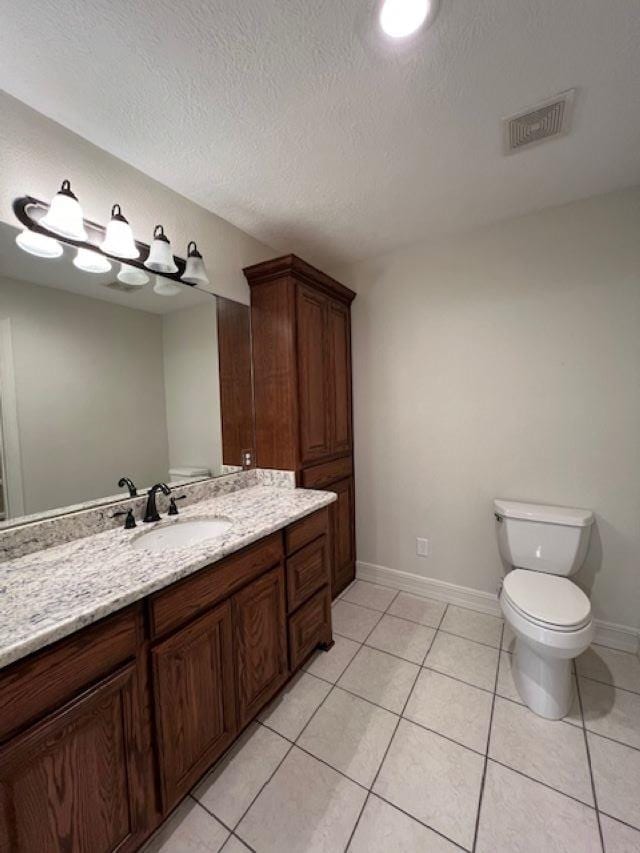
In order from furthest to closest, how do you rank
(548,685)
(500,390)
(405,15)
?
(500,390) → (548,685) → (405,15)

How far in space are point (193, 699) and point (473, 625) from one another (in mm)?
1645

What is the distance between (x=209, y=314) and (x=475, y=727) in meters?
2.29

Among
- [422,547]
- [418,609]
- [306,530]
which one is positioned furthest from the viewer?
[422,547]

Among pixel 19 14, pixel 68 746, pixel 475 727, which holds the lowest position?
pixel 475 727

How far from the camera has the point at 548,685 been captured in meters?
1.40

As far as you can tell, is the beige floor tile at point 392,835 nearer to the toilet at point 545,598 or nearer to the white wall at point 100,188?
the toilet at point 545,598

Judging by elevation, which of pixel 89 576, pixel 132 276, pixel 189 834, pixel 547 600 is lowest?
pixel 189 834

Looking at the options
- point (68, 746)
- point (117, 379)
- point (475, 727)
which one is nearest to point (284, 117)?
point (117, 379)

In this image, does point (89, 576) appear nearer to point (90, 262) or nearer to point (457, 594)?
point (90, 262)

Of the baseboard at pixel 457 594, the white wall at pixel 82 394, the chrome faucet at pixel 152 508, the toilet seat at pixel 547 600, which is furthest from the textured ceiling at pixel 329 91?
the baseboard at pixel 457 594

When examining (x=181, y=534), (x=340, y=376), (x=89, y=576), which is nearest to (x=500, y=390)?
(x=340, y=376)

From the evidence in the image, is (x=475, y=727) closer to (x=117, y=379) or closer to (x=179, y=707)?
(x=179, y=707)

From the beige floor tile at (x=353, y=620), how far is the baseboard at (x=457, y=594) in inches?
13.0

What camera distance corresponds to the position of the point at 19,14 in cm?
89
